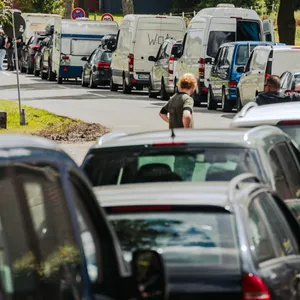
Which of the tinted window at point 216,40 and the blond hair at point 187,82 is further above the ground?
the blond hair at point 187,82

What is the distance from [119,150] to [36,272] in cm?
385

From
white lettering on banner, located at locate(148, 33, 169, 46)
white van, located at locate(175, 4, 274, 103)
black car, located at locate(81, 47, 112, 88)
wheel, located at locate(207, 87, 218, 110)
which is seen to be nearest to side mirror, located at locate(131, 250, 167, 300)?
wheel, located at locate(207, 87, 218, 110)

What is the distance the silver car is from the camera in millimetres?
35750

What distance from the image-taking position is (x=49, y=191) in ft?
12.6

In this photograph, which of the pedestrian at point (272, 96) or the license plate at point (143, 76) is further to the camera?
the license plate at point (143, 76)

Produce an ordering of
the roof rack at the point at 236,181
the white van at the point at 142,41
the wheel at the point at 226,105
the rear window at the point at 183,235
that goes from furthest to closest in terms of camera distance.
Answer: the white van at the point at 142,41
the wheel at the point at 226,105
the roof rack at the point at 236,181
the rear window at the point at 183,235

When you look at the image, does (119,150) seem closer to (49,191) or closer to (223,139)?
(223,139)

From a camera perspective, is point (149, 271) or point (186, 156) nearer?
point (149, 271)

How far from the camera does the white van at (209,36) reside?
1332 inches

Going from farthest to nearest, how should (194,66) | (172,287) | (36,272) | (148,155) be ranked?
(194,66) → (148,155) → (172,287) → (36,272)

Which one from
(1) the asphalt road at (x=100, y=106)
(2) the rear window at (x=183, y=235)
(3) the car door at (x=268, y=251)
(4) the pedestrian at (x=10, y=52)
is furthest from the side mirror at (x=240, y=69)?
(4) the pedestrian at (x=10, y=52)

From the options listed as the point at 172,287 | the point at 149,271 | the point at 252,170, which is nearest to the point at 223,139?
the point at 252,170

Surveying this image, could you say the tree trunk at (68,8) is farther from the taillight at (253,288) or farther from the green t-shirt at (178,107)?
the taillight at (253,288)

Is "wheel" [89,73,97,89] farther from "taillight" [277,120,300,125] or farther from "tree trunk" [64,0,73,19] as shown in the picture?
"taillight" [277,120,300,125]
